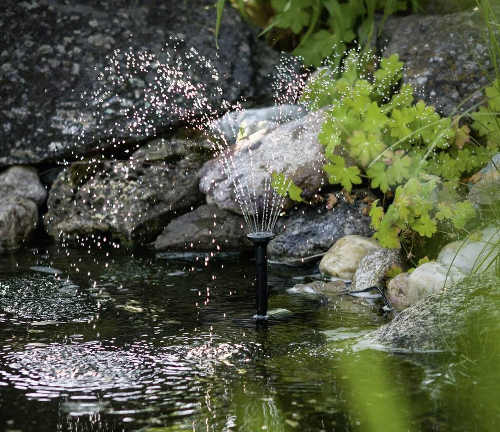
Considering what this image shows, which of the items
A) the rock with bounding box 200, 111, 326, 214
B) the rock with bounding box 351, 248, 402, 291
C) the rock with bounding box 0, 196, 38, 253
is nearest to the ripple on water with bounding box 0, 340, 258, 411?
the rock with bounding box 351, 248, 402, 291

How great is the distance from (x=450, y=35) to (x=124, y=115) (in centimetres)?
248

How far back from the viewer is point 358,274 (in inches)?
168

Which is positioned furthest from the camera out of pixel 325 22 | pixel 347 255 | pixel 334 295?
pixel 325 22

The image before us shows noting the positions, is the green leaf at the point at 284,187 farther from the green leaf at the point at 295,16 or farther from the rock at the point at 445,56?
the green leaf at the point at 295,16

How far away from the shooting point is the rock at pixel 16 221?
5.60 meters

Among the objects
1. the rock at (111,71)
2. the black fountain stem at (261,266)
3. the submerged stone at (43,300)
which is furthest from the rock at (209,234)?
the black fountain stem at (261,266)

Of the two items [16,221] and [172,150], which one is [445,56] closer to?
[172,150]

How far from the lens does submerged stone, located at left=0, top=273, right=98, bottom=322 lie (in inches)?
148

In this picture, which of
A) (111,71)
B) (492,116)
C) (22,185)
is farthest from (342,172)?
(22,185)

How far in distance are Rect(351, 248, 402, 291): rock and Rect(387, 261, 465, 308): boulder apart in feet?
0.80

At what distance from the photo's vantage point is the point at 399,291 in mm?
3861

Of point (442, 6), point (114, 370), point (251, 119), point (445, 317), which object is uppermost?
point (442, 6)

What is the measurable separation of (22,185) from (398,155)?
3085mm

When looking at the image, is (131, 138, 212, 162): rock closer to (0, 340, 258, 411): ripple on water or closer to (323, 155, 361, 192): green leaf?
(323, 155, 361, 192): green leaf
